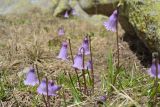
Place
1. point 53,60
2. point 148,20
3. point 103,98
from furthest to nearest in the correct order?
point 53,60 < point 148,20 < point 103,98

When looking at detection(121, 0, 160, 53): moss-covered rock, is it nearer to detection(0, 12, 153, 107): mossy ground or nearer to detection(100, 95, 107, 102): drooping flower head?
detection(0, 12, 153, 107): mossy ground

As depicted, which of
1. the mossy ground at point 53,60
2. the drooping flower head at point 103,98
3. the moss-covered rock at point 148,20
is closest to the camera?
the drooping flower head at point 103,98

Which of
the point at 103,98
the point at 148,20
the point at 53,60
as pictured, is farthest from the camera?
the point at 53,60

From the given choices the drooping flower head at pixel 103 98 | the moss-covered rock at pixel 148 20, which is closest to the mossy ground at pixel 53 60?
the drooping flower head at pixel 103 98

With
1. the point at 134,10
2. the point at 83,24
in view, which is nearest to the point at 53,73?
the point at 134,10

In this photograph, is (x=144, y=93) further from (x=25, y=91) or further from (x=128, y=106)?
(x=25, y=91)

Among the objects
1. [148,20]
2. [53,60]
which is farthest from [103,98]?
[53,60]

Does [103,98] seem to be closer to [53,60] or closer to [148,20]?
[148,20]

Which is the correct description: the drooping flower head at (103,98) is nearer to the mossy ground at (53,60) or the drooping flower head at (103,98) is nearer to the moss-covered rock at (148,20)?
the mossy ground at (53,60)
